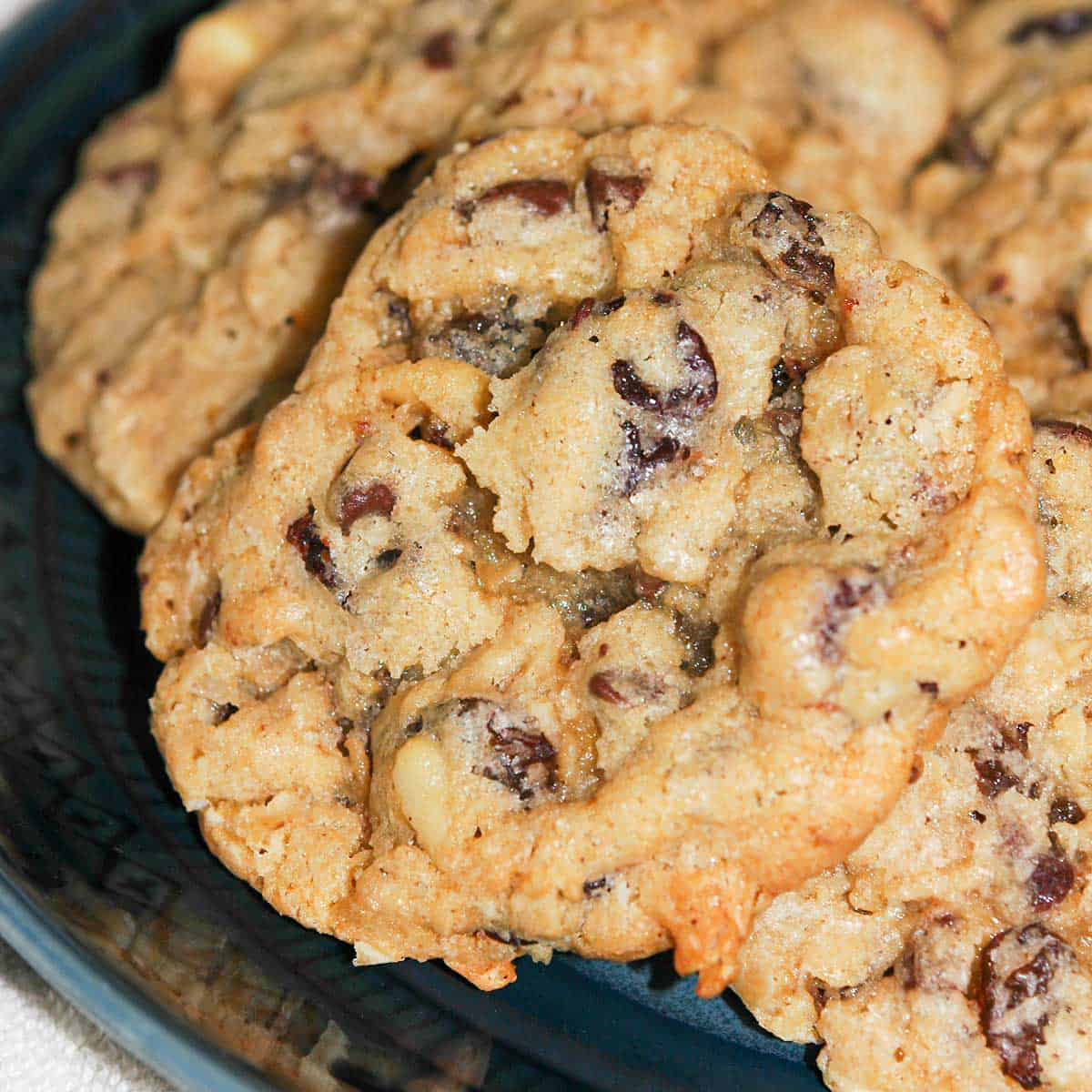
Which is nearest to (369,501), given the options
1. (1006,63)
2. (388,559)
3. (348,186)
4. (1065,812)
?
(388,559)

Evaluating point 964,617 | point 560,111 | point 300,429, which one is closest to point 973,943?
point 964,617

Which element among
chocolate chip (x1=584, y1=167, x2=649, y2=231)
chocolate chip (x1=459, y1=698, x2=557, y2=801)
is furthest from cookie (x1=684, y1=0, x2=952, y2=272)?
chocolate chip (x1=459, y1=698, x2=557, y2=801)

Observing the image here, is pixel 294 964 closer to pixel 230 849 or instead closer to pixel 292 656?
pixel 230 849

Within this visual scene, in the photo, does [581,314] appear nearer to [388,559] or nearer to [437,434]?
[437,434]

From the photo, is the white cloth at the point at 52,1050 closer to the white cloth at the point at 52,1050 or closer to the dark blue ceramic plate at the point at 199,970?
the white cloth at the point at 52,1050

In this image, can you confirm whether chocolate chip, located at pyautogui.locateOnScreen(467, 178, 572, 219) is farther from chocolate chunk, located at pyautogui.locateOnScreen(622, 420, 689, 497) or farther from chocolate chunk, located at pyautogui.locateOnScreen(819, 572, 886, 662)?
chocolate chunk, located at pyautogui.locateOnScreen(819, 572, 886, 662)
